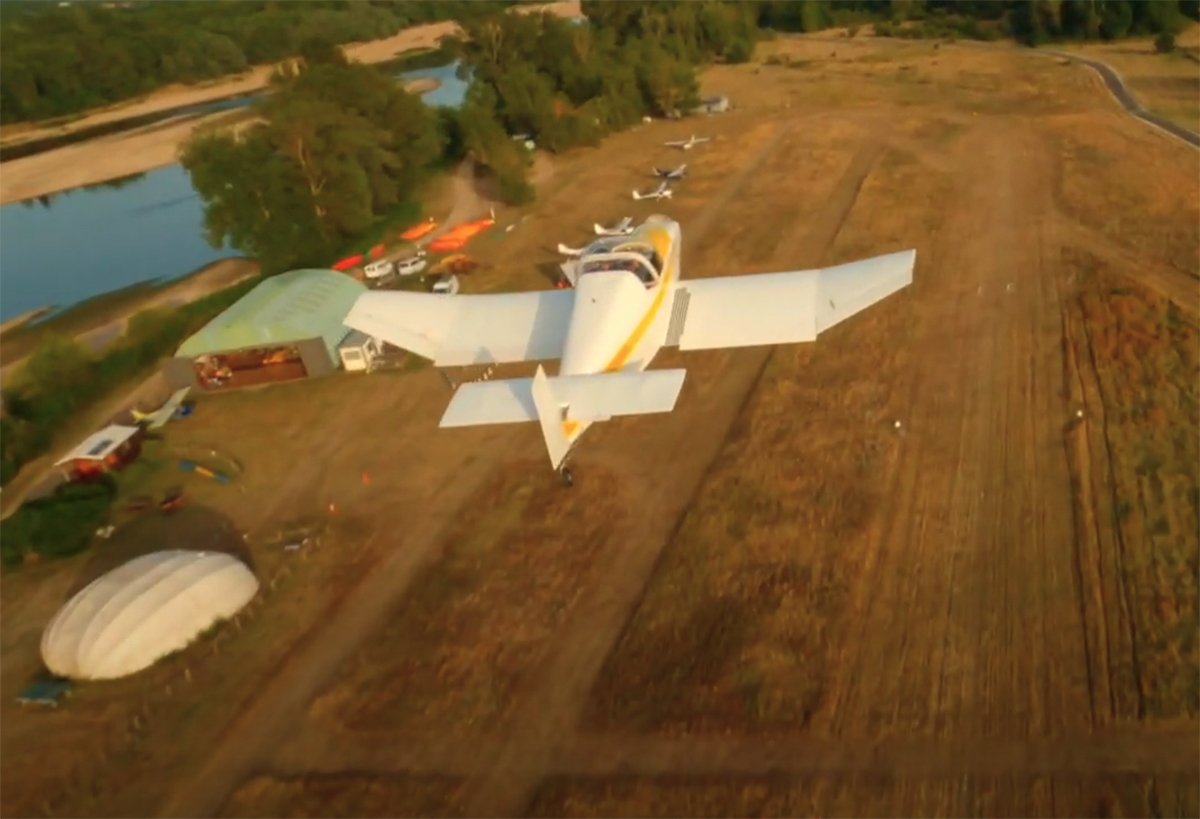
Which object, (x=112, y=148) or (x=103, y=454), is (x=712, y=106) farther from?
(x=112, y=148)

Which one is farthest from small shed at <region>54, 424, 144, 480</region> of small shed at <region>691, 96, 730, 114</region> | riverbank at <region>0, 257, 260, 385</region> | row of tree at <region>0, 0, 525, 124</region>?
row of tree at <region>0, 0, 525, 124</region>

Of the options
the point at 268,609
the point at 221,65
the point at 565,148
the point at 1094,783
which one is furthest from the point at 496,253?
the point at 221,65

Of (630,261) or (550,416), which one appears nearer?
(550,416)

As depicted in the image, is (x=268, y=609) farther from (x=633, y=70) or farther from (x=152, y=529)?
(x=633, y=70)

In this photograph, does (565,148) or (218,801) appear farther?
(565,148)

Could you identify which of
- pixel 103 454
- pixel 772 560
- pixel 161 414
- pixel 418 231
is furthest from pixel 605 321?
pixel 418 231
